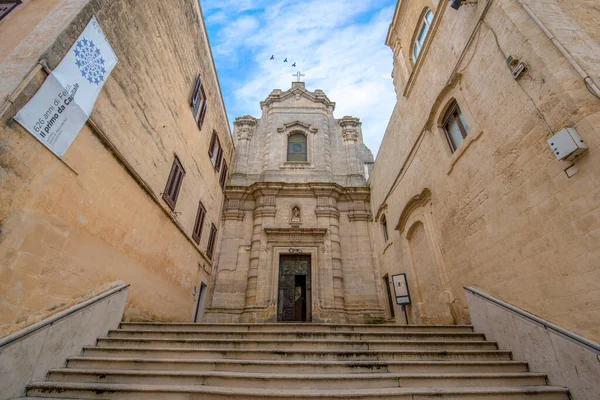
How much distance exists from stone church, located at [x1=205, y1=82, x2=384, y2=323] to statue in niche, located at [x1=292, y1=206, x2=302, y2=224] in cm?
5

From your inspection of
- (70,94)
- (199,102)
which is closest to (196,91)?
(199,102)

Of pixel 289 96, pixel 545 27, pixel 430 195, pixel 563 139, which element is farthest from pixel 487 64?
pixel 289 96

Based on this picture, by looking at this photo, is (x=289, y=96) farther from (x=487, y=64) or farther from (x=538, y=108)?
(x=538, y=108)

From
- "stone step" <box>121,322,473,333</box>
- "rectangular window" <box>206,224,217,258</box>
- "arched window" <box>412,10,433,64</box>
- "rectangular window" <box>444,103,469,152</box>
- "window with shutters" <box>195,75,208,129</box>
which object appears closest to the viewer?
"stone step" <box>121,322,473,333</box>

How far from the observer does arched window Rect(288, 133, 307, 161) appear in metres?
15.3

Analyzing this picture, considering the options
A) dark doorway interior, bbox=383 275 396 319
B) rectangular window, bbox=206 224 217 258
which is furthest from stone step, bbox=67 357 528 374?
rectangular window, bbox=206 224 217 258

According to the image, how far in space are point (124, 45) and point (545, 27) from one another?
8227 millimetres

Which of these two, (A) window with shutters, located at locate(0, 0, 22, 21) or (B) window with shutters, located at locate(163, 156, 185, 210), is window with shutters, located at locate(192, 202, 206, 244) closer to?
(B) window with shutters, located at locate(163, 156, 185, 210)

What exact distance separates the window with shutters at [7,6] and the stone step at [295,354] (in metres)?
6.36

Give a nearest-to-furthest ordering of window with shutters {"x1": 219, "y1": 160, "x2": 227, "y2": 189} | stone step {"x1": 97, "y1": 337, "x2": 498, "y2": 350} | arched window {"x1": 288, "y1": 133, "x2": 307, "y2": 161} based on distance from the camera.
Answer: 1. stone step {"x1": 97, "y1": 337, "x2": 498, "y2": 350}
2. window with shutters {"x1": 219, "y1": 160, "x2": 227, "y2": 189}
3. arched window {"x1": 288, "y1": 133, "x2": 307, "y2": 161}

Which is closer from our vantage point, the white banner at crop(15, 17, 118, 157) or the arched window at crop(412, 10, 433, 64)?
the white banner at crop(15, 17, 118, 157)

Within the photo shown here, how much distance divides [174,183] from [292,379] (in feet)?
22.2

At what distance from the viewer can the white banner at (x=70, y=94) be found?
396 centimetres

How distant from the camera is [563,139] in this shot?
382cm
